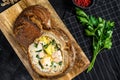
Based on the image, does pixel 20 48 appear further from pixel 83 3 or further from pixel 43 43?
pixel 83 3

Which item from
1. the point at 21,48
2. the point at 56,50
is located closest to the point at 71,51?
the point at 56,50

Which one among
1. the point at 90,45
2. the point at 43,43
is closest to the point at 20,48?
the point at 43,43

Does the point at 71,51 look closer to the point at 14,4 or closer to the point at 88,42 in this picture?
the point at 88,42

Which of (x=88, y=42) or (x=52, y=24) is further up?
(x=52, y=24)

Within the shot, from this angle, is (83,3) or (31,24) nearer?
(31,24)

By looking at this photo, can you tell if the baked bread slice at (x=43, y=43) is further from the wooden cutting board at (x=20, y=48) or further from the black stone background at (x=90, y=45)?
the black stone background at (x=90, y=45)

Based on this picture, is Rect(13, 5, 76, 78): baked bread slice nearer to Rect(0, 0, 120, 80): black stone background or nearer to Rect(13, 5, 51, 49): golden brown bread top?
Rect(13, 5, 51, 49): golden brown bread top
